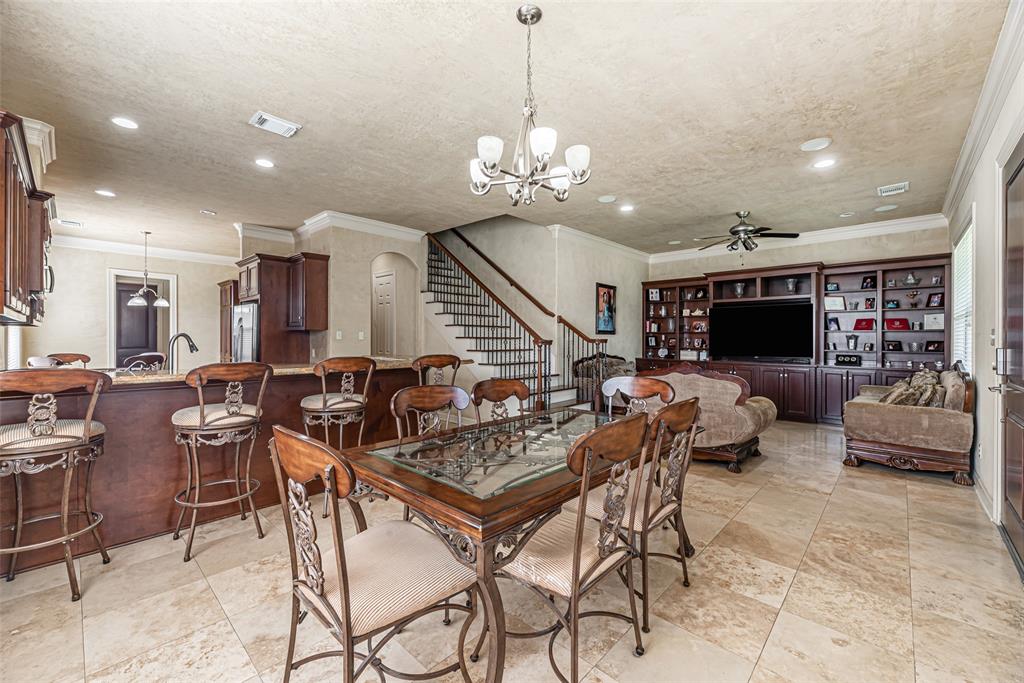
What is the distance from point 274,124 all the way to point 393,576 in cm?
325

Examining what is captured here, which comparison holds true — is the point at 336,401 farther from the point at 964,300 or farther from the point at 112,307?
the point at 112,307

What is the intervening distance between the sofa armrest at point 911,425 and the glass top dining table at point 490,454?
3226 mm

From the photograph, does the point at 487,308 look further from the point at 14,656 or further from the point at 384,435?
the point at 14,656

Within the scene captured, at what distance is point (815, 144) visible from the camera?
3.64m

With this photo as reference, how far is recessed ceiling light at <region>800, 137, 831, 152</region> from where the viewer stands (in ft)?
11.6

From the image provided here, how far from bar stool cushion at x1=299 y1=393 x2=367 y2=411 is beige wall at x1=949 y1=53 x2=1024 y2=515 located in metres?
4.19

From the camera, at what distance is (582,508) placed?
1.41 metres

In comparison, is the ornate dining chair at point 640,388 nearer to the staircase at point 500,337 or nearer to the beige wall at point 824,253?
the staircase at point 500,337

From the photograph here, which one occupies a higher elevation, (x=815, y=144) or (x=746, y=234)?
(x=815, y=144)

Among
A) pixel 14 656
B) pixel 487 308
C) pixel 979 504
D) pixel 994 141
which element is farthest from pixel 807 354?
pixel 14 656

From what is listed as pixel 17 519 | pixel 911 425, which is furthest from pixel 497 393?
pixel 911 425

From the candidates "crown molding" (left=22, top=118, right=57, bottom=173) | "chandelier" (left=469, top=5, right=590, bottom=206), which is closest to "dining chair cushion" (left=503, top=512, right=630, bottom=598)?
"chandelier" (left=469, top=5, right=590, bottom=206)

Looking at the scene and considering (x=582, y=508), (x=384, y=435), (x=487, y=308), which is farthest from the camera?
(x=487, y=308)

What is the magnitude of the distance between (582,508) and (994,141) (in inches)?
153
